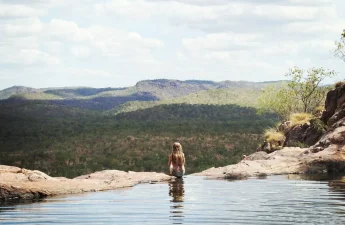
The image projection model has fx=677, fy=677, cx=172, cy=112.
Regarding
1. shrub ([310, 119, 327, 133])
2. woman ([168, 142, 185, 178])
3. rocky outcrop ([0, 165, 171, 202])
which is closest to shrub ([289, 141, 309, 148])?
shrub ([310, 119, 327, 133])

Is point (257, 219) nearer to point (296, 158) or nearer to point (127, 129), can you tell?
point (296, 158)

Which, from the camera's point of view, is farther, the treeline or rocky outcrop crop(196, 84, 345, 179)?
the treeline

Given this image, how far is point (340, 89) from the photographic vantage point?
A: 138 feet

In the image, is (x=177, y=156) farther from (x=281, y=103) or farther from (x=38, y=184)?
(x=281, y=103)

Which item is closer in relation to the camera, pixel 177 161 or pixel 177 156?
pixel 177 156

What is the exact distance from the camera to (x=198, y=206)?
21.8m

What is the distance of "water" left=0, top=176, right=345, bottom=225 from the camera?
19.0m

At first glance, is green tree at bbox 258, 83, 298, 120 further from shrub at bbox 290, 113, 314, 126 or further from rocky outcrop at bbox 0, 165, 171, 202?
rocky outcrop at bbox 0, 165, 171, 202

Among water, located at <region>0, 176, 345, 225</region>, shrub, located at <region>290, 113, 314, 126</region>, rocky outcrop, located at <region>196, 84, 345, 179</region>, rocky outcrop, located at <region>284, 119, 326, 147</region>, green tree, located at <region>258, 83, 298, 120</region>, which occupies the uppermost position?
green tree, located at <region>258, 83, 298, 120</region>

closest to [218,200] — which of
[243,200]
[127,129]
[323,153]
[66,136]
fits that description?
[243,200]

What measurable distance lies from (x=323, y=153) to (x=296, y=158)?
154cm

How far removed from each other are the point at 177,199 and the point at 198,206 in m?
2.03

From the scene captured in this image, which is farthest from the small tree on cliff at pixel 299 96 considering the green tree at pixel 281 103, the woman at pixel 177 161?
the woman at pixel 177 161

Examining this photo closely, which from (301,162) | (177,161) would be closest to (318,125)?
(301,162)
